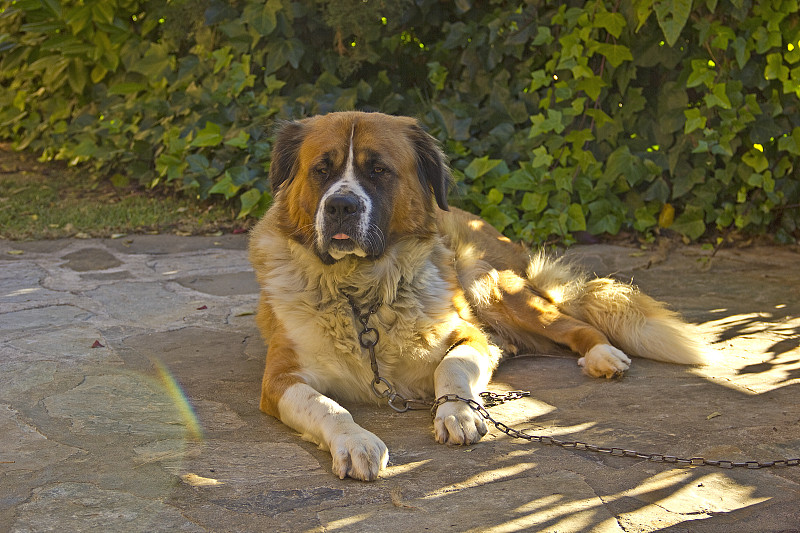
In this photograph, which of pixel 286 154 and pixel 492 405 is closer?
pixel 492 405

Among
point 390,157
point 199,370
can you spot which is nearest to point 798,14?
point 390,157

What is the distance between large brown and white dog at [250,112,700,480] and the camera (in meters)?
3.08

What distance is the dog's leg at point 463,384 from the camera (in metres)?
2.73

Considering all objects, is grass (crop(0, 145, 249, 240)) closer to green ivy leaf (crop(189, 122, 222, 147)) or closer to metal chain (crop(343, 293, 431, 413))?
green ivy leaf (crop(189, 122, 222, 147))

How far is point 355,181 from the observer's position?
3.20 metres

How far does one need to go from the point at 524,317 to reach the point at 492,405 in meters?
0.88

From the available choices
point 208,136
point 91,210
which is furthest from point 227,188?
point 91,210

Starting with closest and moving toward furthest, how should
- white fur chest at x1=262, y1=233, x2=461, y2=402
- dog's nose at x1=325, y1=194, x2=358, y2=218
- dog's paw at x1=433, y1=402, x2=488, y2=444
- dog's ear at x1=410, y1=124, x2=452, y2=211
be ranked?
dog's paw at x1=433, y1=402, x2=488, y2=444, dog's nose at x1=325, y1=194, x2=358, y2=218, white fur chest at x1=262, y1=233, x2=461, y2=402, dog's ear at x1=410, y1=124, x2=452, y2=211

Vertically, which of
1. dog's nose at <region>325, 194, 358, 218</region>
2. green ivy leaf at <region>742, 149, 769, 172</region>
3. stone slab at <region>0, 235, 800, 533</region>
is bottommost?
stone slab at <region>0, 235, 800, 533</region>

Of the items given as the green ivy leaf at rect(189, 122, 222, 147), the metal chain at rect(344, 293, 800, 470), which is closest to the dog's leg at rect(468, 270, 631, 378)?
the metal chain at rect(344, 293, 800, 470)

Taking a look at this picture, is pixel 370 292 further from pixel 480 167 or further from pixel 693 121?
pixel 693 121

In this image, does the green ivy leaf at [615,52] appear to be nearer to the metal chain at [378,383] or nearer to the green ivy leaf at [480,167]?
the green ivy leaf at [480,167]

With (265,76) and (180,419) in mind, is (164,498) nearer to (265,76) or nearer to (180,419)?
(180,419)

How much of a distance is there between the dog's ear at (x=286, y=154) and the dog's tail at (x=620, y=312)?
142 centimetres
